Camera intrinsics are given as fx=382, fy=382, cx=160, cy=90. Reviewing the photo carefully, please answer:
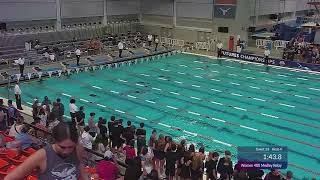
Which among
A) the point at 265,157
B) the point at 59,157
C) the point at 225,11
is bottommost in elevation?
the point at 265,157

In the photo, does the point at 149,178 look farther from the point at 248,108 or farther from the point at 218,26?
the point at 218,26

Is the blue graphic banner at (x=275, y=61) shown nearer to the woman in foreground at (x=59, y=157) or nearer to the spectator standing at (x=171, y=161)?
the spectator standing at (x=171, y=161)

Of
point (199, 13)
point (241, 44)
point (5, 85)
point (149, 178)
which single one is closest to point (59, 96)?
point (5, 85)

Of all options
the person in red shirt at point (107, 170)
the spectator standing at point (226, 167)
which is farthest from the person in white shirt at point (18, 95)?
the spectator standing at point (226, 167)

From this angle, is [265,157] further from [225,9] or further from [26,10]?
[225,9]

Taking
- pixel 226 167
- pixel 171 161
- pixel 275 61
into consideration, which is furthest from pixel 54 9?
pixel 226 167

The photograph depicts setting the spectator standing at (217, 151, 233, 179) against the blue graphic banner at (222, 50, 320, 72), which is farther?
Result: the blue graphic banner at (222, 50, 320, 72)

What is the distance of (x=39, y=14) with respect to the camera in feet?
96.0

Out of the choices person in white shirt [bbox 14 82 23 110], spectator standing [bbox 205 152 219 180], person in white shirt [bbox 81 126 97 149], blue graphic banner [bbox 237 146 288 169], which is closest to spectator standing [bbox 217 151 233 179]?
spectator standing [bbox 205 152 219 180]

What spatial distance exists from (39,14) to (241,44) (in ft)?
51.4

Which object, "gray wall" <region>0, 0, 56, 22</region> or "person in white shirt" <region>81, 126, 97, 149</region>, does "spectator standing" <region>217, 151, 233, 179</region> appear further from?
"gray wall" <region>0, 0, 56, 22</region>

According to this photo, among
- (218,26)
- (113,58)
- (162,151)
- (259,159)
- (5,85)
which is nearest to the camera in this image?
(259,159)

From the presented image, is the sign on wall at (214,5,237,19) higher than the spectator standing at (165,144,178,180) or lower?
higher

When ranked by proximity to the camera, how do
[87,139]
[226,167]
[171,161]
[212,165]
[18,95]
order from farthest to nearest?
[18,95], [87,139], [171,161], [212,165], [226,167]
